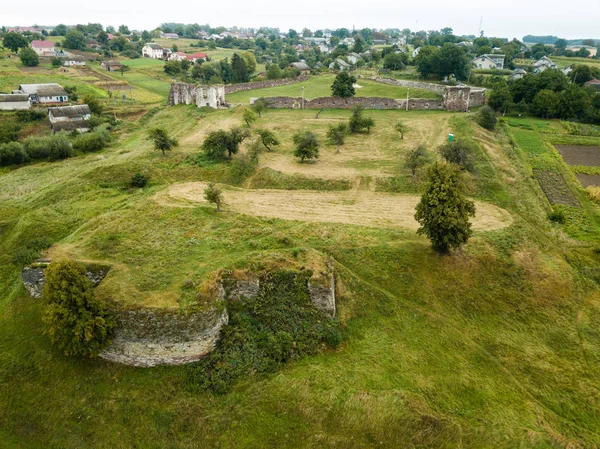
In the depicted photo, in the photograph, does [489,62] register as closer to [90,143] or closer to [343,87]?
[343,87]

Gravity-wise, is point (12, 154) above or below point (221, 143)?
below

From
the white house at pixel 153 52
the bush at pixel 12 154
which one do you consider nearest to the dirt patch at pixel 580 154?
the bush at pixel 12 154

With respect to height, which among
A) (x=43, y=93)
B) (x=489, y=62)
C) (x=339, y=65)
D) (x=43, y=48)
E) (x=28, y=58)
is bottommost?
(x=43, y=93)

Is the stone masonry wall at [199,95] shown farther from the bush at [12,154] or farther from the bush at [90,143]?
the bush at [12,154]

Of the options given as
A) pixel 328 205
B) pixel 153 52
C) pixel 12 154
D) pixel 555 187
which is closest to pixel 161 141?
pixel 12 154

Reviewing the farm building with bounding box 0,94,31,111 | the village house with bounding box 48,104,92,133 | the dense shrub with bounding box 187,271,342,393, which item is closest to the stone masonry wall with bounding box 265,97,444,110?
the village house with bounding box 48,104,92,133

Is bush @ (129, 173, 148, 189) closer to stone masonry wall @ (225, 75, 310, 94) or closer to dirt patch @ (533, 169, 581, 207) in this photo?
dirt patch @ (533, 169, 581, 207)

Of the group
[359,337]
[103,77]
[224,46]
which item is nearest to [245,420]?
[359,337]
